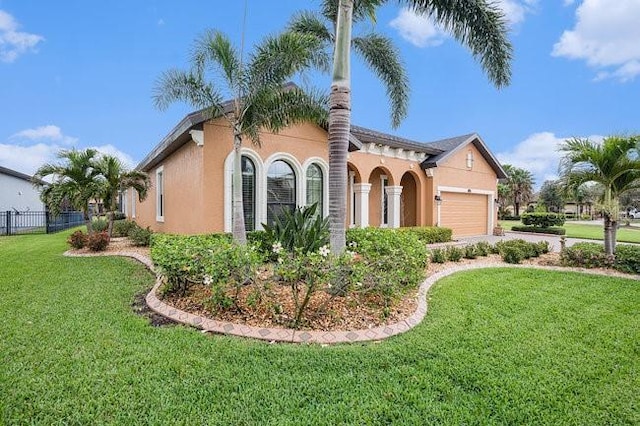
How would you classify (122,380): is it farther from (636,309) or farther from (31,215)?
(31,215)

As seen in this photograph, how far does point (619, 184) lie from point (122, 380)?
13961 millimetres

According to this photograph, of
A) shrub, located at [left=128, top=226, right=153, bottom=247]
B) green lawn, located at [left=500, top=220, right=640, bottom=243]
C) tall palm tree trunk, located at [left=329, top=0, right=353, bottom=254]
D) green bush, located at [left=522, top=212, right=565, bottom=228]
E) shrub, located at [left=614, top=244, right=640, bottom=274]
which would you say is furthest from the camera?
green bush, located at [left=522, top=212, right=565, bottom=228]

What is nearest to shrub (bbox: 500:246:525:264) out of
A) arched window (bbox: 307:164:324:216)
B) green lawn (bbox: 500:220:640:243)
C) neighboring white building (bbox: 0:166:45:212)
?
arched window (bbox: 307:164:324:216)

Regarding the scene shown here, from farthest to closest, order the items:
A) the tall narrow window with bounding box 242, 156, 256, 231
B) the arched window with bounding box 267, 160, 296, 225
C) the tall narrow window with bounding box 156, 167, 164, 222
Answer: the tall narrow window with bounding box 156, 167, 164, 222
the arched window with bounding box 267, 160, 296, 225
the tall narrow window with bounding box 242, 156, 256, 231

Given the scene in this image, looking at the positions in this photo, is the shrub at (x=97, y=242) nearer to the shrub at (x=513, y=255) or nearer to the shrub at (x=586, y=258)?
the shrub at (x=513, y=255)

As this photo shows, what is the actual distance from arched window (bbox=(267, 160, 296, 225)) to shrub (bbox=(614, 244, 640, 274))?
10305mm

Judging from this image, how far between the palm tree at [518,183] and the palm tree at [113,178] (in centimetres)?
4422

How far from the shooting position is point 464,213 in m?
20.8

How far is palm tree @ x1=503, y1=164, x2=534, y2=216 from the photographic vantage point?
4366cm

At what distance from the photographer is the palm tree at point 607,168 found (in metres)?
9.72

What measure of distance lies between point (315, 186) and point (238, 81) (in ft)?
17.3

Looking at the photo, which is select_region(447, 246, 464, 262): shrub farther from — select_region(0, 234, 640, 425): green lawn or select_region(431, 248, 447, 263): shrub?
select_region(0, 234, 640, 425): green lawn

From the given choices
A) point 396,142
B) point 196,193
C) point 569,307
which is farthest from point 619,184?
point 196,193

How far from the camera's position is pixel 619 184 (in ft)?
34.1
